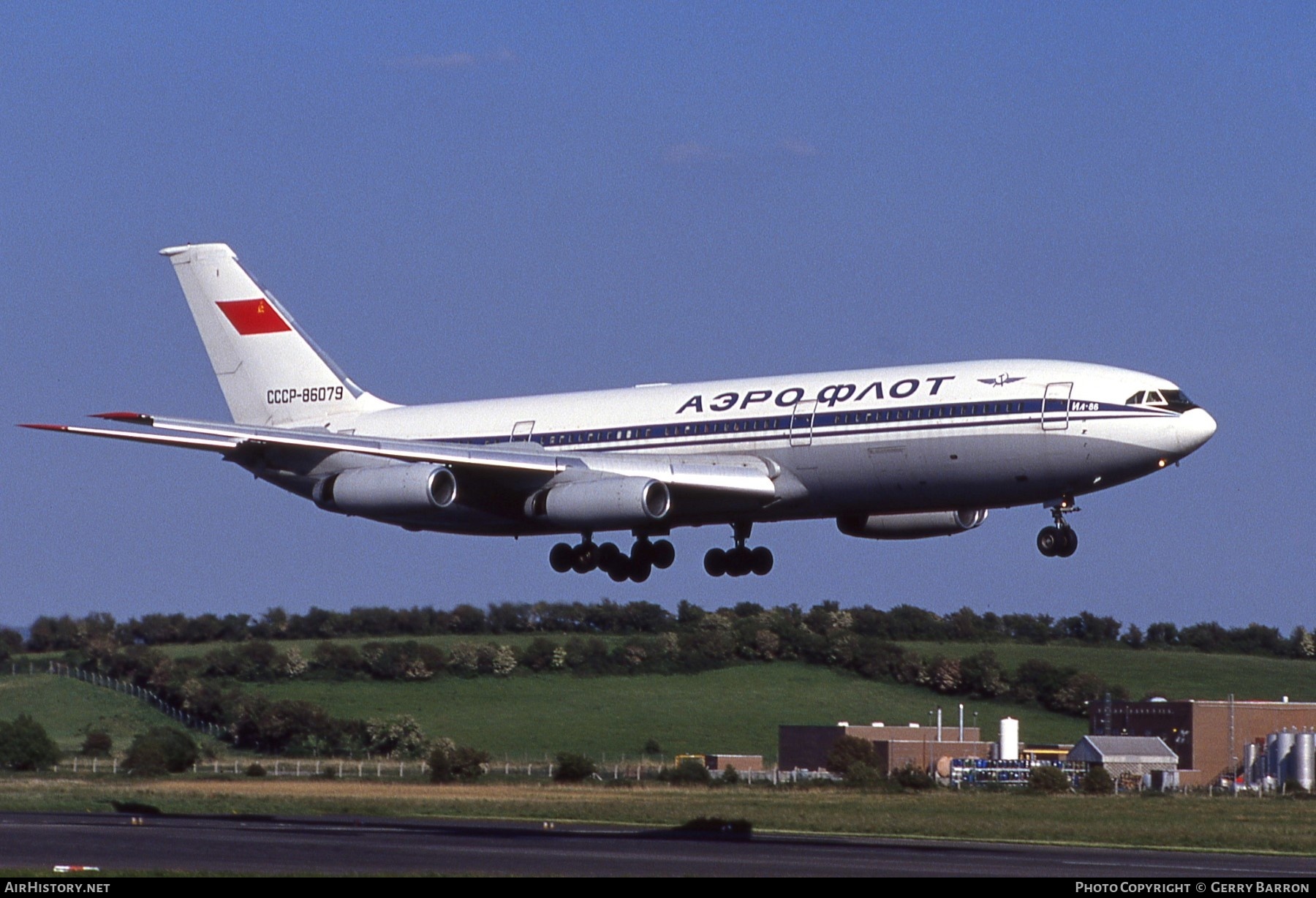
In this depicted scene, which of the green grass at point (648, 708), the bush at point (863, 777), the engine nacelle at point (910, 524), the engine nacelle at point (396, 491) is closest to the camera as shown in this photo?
the engine nacelle at point (396, 491)

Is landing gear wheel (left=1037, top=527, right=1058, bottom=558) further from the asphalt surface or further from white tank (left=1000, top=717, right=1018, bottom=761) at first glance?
white tank (left=1000, top=717, right=1018, bottom=761)

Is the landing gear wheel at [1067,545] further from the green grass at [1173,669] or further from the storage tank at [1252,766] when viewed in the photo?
the green grass at [1173,669]

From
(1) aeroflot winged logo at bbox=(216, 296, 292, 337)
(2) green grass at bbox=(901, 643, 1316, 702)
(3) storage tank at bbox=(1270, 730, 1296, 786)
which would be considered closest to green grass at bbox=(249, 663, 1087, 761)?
(2) green grass at bbox=(901, 643, 1316, 702)

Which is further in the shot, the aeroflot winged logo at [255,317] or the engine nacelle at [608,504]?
the aeroflot winged logo at [255,317]

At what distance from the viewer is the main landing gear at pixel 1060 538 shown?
168 ft

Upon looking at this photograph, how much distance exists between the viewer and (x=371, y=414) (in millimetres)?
66125

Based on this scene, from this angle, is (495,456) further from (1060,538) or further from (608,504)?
(1060,538)

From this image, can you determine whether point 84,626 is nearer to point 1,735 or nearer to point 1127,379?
point 1,735

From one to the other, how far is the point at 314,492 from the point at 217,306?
11.4m

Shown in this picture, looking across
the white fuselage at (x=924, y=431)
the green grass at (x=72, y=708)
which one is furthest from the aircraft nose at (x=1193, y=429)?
the green grass at (x=72, y=708)

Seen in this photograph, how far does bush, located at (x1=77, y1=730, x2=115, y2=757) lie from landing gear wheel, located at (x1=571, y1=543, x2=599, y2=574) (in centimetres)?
4490

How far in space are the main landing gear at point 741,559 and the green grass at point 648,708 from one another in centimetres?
4214

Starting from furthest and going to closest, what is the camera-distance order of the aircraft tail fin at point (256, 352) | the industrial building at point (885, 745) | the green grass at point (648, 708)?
the green grass at point (648, 708), the industrial building at point (885, 745), the aircraft tail fin at point (256, 352)

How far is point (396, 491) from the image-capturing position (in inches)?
2254
